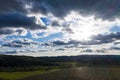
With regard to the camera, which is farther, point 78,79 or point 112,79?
point 78,79

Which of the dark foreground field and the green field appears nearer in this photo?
the dark foreground field

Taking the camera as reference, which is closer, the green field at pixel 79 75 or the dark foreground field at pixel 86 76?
the dark foreground field at pixel 86 76

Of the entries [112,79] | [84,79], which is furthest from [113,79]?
[84,79]

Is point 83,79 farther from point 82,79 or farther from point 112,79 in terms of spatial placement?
point 112,79

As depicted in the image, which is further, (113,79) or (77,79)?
(77,79)

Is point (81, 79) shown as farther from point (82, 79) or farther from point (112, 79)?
point (112, 79)

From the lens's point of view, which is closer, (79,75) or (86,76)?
(86,76)

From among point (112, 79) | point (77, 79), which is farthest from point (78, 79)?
point (112, 79)

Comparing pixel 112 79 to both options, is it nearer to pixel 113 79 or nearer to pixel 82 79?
pixel 113 79
